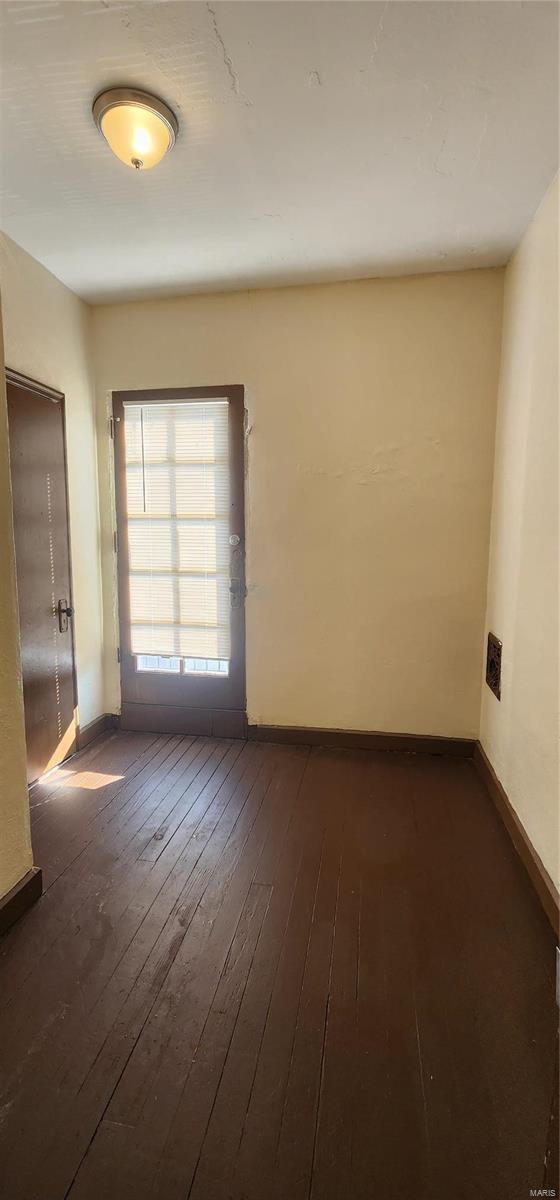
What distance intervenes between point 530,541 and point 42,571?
2.36m

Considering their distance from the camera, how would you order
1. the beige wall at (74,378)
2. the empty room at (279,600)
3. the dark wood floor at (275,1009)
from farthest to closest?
the beige wall at (74,378), the empty room at (279,600), the dark wood floor at (275,1009)

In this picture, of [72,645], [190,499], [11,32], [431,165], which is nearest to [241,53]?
[11,32]

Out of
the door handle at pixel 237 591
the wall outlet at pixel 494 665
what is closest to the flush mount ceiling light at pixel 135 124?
the door handle at pixel 237 591

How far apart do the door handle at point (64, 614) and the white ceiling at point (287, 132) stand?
5.80 feet

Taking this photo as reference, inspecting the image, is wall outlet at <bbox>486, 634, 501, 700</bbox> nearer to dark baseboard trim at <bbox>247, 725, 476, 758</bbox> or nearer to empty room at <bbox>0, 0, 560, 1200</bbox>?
empty room at <bbox>0, 0, 560, 1200</bbox>

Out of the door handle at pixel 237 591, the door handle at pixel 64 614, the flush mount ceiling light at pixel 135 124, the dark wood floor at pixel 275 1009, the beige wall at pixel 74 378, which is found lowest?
the dark wood floor at pixel 275 1009

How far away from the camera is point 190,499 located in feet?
10.1

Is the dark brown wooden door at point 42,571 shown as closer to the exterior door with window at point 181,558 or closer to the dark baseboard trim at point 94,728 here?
the dark baseboard trim at point 94,728

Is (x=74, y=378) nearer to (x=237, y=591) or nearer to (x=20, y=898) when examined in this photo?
(x=237, y=591)

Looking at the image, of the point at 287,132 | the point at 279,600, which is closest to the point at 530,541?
the point at 279,600

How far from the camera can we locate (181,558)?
3.14m

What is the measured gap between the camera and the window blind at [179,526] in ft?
9.95

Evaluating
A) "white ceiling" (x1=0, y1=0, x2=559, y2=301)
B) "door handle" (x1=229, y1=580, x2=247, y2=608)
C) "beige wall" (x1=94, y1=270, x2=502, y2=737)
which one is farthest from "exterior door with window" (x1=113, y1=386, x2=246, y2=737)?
"white ceiling" (x1=0, y1=0, x2=559, y2=301)

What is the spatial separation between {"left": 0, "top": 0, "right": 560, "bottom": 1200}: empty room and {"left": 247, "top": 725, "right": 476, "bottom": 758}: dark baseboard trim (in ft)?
0.08
